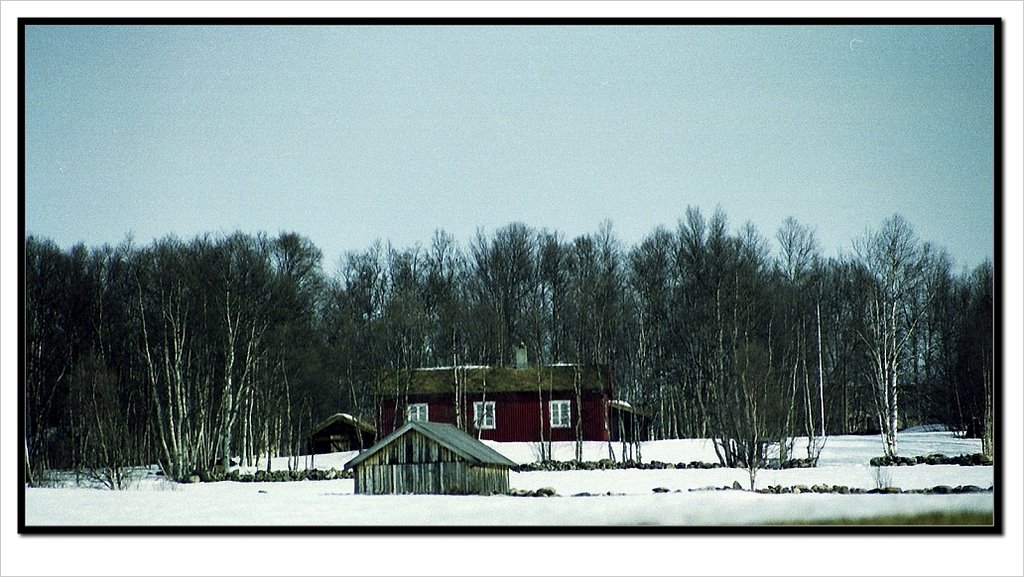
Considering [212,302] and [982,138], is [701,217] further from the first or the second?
[212,302]

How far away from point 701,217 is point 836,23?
19.7ft

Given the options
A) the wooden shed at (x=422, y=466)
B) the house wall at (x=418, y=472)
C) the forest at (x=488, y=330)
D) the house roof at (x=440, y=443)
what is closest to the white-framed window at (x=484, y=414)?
the forest at (x=488, y=330)

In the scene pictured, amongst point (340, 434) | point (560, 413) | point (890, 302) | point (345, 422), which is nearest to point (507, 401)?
point (560, 413)

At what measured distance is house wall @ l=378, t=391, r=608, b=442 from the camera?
93.6 feet

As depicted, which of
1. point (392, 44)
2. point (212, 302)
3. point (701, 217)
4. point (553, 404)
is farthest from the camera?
point (553, 404)

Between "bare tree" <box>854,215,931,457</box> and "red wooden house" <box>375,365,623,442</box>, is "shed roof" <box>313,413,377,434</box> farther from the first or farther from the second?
"bare tree" <box>854,215,931,457</box>

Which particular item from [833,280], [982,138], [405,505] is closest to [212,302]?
[405,505]

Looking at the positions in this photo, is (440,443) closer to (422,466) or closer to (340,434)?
(422,466)

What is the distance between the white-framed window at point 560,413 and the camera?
2906 cm

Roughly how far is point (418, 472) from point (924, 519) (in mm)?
7833

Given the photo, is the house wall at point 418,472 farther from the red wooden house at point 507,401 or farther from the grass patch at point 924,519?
the red wooden house at point 507,401

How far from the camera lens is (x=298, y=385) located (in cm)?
2683

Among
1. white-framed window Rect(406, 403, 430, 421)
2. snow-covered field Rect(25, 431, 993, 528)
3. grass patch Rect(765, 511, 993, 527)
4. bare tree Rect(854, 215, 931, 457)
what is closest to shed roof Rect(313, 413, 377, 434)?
white-framed window Rect(406, 403, 430, 421)

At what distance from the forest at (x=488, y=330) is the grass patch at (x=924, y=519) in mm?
3055
